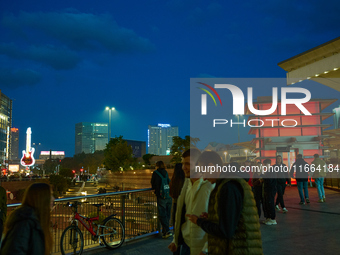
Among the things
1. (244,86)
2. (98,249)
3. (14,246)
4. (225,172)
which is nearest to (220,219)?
(225,172)

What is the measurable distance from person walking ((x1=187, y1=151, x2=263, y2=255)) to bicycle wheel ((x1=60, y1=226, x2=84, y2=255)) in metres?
4.56

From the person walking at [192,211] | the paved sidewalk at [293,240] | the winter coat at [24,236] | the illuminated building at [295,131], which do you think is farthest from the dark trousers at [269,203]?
the illuminated building at [295,131]

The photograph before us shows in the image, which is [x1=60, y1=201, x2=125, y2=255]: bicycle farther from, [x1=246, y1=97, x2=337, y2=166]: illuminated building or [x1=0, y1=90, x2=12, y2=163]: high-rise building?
[x1=0, y1=90, x2=12, y2=163]: high-rise building

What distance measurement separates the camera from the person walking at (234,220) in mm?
2678

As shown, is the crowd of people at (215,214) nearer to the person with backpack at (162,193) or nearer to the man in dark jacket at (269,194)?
the person with backpack at (162,193)

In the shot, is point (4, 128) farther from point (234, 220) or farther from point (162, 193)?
point (234, 220)

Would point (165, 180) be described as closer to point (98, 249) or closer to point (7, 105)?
point (98, 249)

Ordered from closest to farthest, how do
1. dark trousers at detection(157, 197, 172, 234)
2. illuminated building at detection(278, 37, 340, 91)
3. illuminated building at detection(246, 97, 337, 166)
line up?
1. dark trousers at detection(157, 197, 172, 234)
2. illuminated building at detection(278, 37, 340, 91)
3. illuminated building at detection(246, 97, 337, 166)

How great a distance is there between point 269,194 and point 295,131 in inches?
812

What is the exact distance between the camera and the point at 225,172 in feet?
9.73

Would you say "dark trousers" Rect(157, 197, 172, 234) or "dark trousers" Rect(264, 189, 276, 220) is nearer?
"dark trousers" Rect(157, 197, 172, 234)

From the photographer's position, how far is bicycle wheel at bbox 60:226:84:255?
21.6ft

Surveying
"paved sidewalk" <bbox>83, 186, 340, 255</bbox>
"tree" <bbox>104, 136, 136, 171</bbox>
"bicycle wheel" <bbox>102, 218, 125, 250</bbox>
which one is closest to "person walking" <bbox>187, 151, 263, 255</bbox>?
"paved sidewalk" <bbox>83, 186, 340, 255</bbox>

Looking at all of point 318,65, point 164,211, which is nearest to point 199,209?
point 164,211
